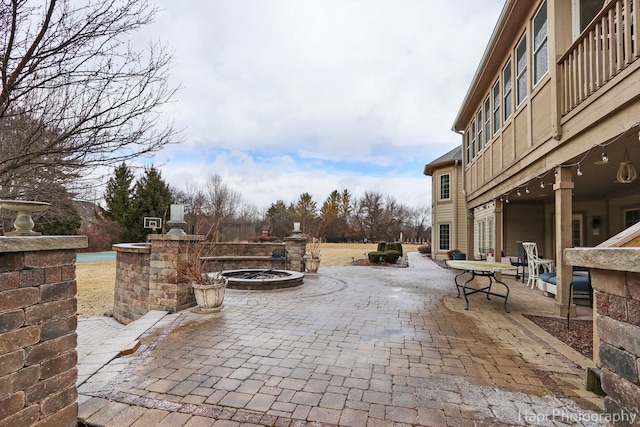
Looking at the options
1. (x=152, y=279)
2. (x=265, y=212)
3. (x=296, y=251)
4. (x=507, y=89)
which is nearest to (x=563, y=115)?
(x=507, y=89)

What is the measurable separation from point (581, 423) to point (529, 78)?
5.92m

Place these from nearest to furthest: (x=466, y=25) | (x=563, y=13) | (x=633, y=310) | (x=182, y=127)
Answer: (x=633, y=310), (x=182, y=127), (x=563, y=13), (x=466, y=25)

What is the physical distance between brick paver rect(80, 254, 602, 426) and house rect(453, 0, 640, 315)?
2.56 metres

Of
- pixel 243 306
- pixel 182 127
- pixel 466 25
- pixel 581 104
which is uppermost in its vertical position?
pixel 466 25

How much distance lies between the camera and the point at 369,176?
48594 mm

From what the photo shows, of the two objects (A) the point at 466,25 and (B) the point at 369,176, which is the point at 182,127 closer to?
(A) the point at 466,25

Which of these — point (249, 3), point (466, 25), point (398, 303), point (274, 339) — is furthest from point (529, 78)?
point (274, 339)

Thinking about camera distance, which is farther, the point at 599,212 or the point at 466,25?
the point at 599,212

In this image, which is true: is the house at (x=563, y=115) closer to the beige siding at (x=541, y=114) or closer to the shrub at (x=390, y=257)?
the beige siding at (x=541, y=114)

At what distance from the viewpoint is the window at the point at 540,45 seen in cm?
550

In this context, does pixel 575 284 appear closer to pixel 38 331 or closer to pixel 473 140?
pixel 473 140

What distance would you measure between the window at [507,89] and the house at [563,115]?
2cm

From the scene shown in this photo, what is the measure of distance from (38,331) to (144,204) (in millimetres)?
23940

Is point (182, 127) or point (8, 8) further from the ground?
point (8, 8)
